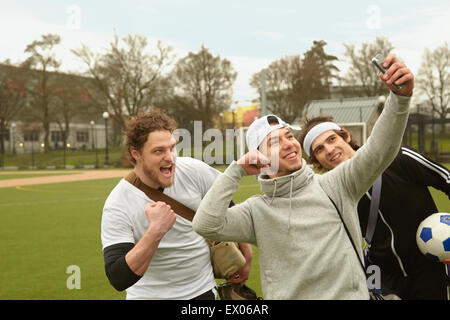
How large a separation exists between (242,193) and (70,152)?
4039 cm

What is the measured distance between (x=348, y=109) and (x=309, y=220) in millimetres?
38024

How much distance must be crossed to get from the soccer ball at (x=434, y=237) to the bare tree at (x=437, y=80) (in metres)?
36.3

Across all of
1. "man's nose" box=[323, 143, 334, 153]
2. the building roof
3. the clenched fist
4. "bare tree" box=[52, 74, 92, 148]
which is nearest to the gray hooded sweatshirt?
the clenched fist

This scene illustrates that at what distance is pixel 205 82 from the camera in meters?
43.4

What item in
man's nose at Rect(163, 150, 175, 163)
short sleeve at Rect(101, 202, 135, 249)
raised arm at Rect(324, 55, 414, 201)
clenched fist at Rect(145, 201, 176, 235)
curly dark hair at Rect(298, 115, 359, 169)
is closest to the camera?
raised arm at Rect(324, 55, 414, 201)

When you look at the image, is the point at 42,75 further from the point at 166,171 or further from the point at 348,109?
the point at 166,171

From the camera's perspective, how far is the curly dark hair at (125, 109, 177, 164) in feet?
10.8

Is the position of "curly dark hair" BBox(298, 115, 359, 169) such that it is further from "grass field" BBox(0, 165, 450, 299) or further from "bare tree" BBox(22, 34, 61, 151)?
"bare tree" BBox(22, 34, 61, 151)

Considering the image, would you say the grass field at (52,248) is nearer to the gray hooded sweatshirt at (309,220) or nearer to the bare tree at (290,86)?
the gray hooded sweatshirt at (309,220)

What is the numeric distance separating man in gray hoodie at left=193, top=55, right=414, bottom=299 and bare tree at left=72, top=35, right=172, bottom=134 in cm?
3802

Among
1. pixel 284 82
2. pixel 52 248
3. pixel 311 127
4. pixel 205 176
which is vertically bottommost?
pixel 52 248

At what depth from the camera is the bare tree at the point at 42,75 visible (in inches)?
1891

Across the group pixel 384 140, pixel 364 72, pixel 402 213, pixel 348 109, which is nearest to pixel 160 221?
pixel 384 140

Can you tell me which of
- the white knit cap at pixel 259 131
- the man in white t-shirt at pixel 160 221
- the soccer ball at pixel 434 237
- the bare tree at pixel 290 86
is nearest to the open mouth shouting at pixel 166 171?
the man in white t-shirt at pixel 160 221
